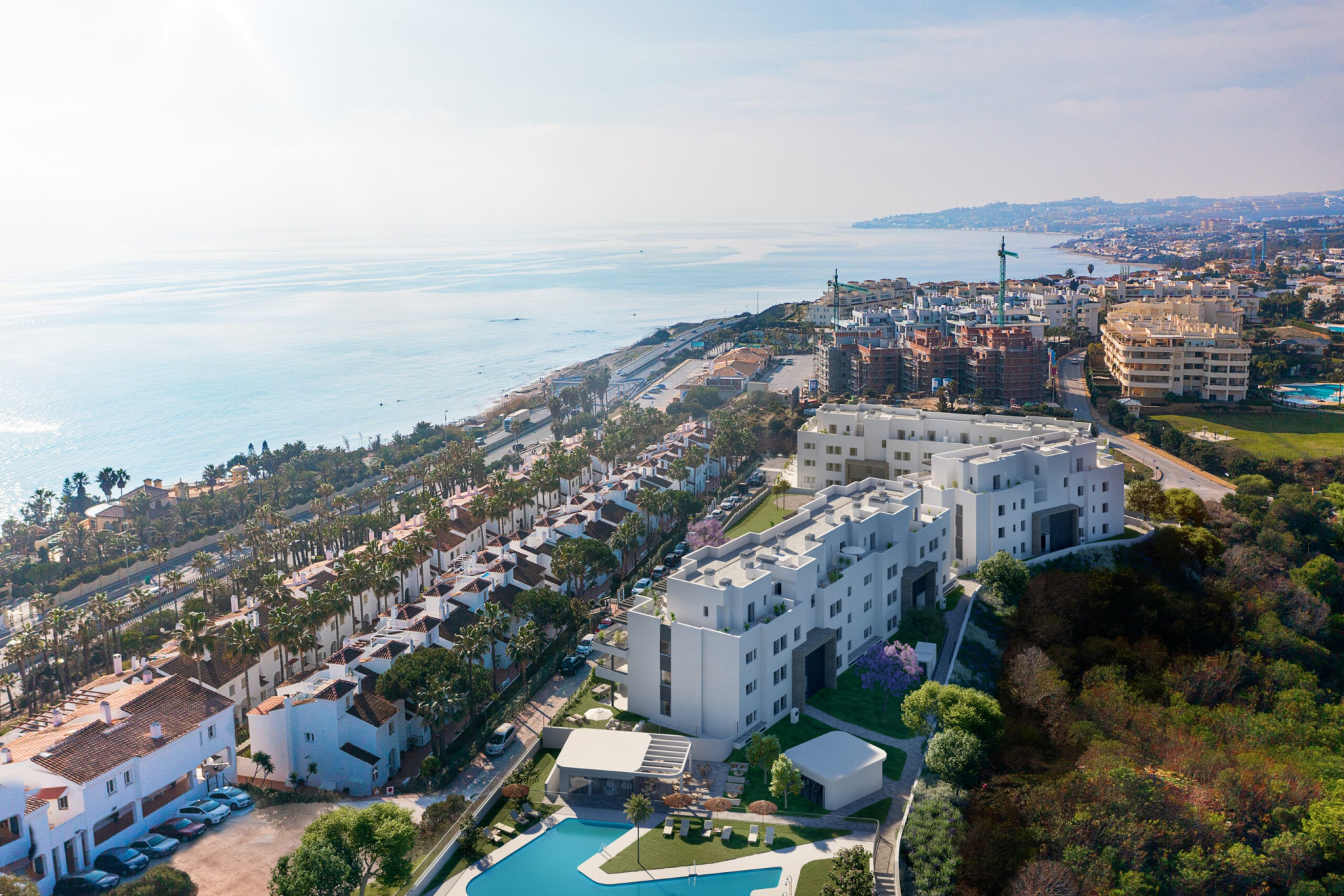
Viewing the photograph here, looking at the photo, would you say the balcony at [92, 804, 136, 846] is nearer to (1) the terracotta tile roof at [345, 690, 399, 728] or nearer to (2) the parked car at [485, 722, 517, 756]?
(1) the terracotta tile roof at [345, 690, 399, 728]

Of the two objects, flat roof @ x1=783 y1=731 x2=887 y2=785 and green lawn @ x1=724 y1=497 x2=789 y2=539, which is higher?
green lawn @ x1=724 y1=497 x2=789 y2=539

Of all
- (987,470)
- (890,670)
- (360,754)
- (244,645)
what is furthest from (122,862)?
(987,470)

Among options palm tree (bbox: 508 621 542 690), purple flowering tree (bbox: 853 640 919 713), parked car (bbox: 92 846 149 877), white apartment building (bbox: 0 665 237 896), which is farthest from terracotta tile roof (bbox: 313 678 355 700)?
purple flowering tree (bbox: 853 640 919 713)

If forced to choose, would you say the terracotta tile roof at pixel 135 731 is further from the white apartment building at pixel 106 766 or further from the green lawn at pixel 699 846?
the green lawn at pixel 699 846

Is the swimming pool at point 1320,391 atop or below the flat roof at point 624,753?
atop

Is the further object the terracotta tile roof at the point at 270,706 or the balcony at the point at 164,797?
the terracotta tile roof at the point at 270,706

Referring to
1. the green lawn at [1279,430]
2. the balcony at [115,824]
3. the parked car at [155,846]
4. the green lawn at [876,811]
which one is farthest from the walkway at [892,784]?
the green lawn at [1279,430]

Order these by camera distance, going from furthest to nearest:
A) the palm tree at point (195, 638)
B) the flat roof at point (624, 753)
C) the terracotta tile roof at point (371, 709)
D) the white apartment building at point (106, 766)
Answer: the palm tree at point (195, 638)
the terracotta tile roof at point (371, 709)
the flat roof at point (624, 753)
the white apartment building at point (106, 766)
